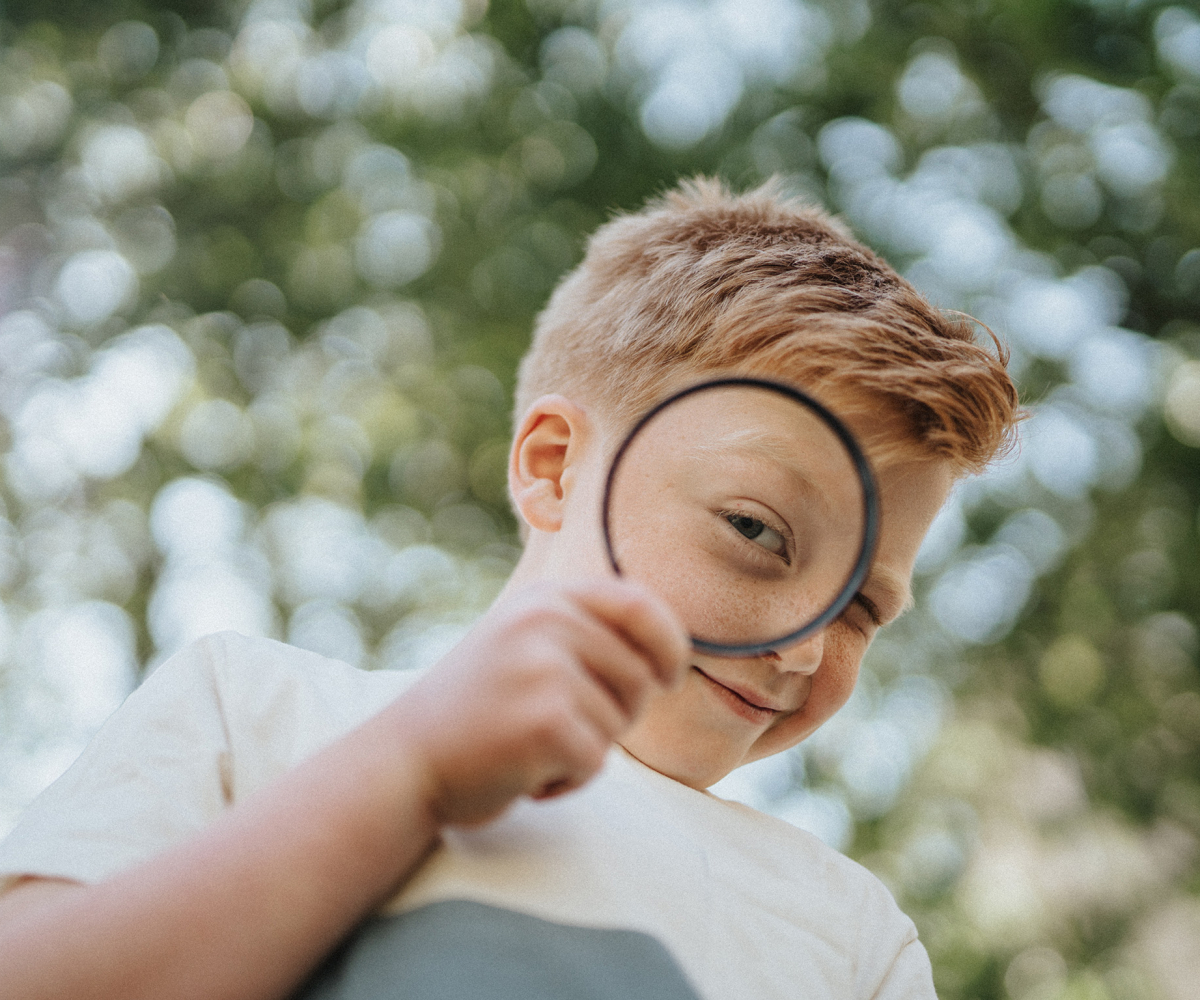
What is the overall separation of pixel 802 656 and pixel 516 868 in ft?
2.18

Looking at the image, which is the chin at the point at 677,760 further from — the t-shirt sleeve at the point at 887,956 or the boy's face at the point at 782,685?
the t-shirt sleeve at the point at 887,956

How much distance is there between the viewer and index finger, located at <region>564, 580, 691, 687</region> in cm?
114

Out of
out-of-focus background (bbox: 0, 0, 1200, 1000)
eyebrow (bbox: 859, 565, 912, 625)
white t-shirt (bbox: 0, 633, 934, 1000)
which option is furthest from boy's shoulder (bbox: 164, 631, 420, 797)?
out-of-focus background (bbox: 0, 0, 1200, 1000)

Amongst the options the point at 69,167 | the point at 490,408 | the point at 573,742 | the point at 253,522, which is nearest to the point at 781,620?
the point at 573,742

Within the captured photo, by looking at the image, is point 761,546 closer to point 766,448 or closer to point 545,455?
point 766,448

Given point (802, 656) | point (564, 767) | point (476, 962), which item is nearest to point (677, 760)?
point (802, 656)

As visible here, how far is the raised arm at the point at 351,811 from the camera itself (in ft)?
3.68

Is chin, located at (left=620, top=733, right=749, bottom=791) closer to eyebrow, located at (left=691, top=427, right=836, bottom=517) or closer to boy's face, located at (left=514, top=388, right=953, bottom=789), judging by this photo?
boy's face, located at (left=514, top=388, right=953, bottom=789)

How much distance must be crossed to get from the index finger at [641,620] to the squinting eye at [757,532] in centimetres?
51

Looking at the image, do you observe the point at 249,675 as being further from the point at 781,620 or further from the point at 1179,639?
the point at 1179,639

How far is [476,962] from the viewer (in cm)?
130

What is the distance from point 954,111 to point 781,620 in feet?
26.8

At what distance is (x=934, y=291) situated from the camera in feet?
27.0

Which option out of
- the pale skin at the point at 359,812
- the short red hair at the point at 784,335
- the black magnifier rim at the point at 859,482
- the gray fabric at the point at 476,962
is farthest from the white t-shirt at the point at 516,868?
the short red hair at the point at 784,335
